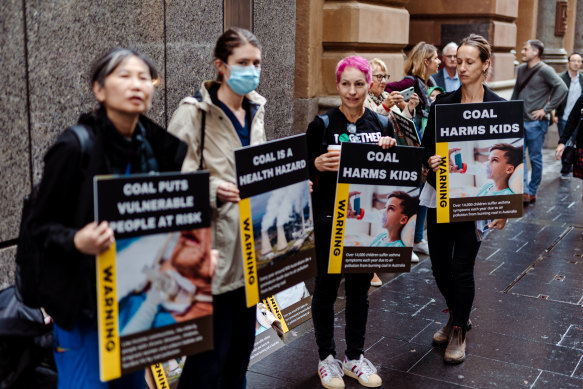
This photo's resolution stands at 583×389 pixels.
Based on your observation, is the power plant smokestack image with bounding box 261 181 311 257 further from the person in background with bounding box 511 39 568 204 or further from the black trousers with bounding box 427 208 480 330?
the person in background with bounding box 511 39 568 204

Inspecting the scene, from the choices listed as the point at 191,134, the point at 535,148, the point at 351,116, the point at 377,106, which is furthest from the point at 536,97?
the point at 191,134

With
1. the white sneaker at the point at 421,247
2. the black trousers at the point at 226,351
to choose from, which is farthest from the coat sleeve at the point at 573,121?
the black trousers at the point at 226,351

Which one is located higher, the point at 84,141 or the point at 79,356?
the point at 84,141

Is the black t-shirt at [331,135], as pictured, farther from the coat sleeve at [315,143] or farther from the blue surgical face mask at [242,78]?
the blue surgical face mask at [242,78]

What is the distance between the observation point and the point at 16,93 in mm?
4016

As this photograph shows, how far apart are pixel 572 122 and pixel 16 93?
5437mm

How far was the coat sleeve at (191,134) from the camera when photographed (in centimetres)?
304

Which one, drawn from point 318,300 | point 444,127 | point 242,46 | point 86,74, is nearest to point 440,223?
point 444,127

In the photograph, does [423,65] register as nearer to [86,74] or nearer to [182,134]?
[86,74]

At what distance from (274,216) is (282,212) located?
7cm

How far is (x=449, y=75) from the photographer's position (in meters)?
7.53

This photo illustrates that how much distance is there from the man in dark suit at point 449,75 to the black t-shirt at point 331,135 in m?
3.62

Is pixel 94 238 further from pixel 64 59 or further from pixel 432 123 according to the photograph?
pixel 432 123

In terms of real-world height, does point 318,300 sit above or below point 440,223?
below
